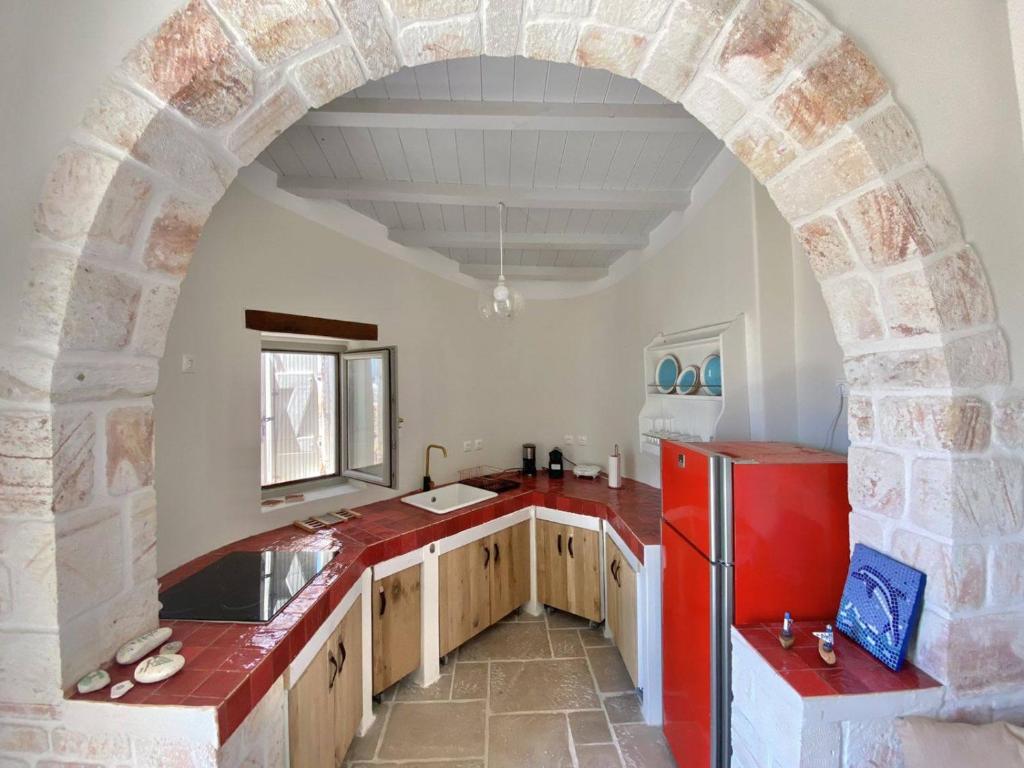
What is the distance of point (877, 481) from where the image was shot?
0.95 metres

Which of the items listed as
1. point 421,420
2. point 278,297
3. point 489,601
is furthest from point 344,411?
point 489,601

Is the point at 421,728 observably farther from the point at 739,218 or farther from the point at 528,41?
the point at 739,218

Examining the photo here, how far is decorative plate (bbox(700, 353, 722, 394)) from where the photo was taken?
1988 millimetres

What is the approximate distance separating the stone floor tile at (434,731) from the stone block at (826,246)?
2124mm

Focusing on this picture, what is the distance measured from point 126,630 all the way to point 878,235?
6.12 ft

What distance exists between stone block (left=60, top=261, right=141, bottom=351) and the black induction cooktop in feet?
2.69

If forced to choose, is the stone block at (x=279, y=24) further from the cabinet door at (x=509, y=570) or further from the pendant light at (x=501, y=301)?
the cabinet door at (x=509, y=570)

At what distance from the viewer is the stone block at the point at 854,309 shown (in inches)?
35.0

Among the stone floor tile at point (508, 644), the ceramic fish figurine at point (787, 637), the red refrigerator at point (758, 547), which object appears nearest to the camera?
the ceramic fish figurine at point (787, 637)

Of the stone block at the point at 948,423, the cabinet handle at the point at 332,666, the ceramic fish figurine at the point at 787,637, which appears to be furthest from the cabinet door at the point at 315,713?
the stone block at the point at 948,423

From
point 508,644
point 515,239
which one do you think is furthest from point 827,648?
point 515,239

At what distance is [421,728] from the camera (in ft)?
5.81

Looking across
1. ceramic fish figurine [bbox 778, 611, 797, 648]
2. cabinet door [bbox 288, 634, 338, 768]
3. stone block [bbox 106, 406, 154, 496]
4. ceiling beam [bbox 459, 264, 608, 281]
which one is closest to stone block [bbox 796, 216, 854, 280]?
ceramic fish figurine [bbox 778, 611, 797, 648]

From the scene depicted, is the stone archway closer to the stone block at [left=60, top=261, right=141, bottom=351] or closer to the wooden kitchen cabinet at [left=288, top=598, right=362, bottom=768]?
the stone block at [left=60, top=261, right=141, bottom=351]
